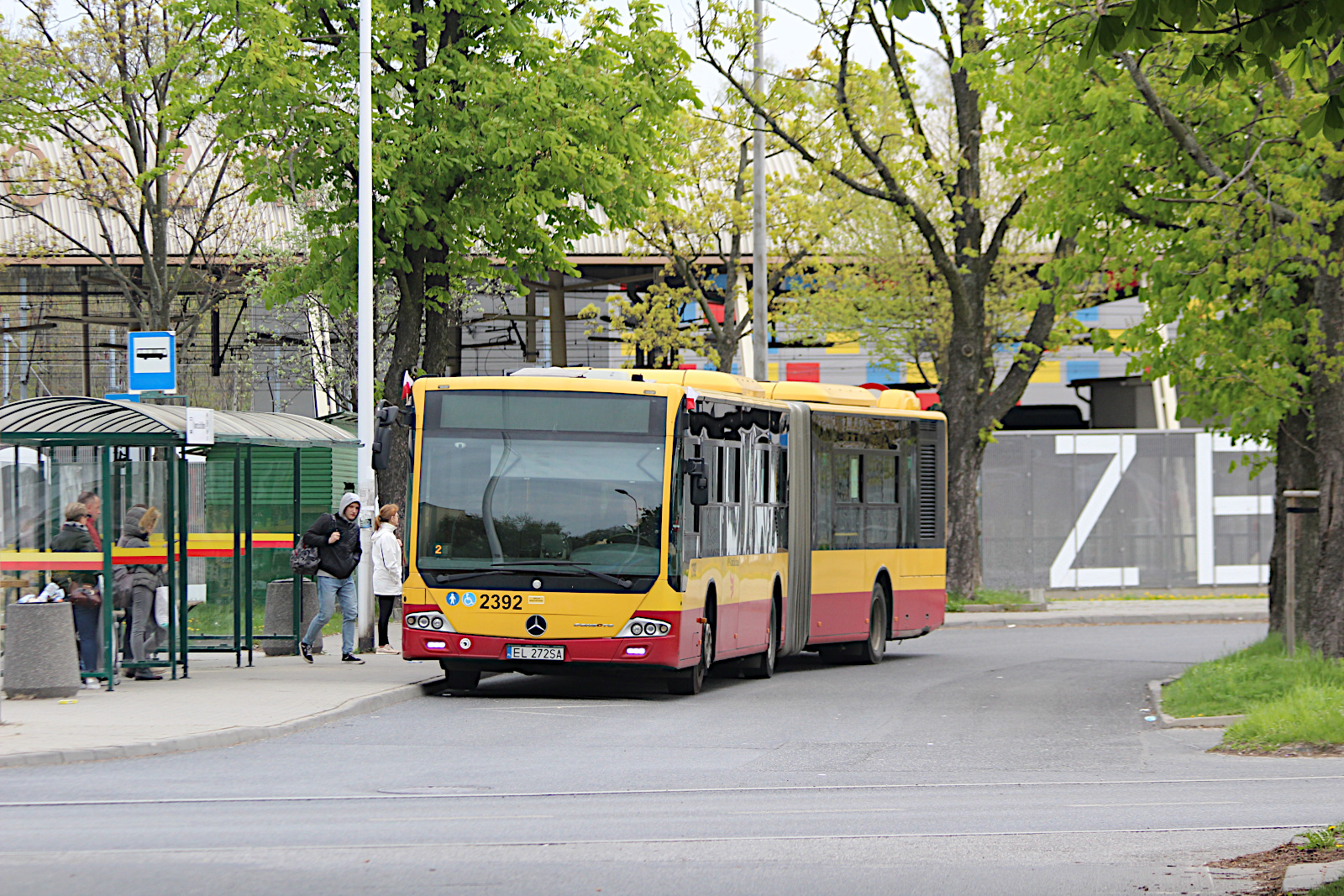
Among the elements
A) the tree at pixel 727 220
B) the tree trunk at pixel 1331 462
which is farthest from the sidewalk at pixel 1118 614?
the tree trunk at pixel 1331 462

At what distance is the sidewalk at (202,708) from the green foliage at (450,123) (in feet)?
21.1

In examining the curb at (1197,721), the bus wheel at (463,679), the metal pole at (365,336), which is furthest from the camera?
the metal pole at (365,336)

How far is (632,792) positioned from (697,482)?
6.10m

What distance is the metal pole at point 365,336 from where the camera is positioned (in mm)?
20188

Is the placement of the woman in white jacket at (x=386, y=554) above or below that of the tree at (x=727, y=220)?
below

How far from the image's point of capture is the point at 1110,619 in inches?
1216

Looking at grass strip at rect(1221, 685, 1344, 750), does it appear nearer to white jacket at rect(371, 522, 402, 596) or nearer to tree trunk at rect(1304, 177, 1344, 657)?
tree trunk at rect(1304, 177, 1344, 657)

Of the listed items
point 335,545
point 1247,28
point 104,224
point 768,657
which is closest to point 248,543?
point 335,545

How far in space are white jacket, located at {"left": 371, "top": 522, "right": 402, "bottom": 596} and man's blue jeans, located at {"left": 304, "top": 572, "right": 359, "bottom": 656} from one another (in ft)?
2.93

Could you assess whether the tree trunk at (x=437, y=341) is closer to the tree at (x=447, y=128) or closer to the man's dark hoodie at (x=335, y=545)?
the tree at (x=447, y=128)

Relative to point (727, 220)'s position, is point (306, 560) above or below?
below

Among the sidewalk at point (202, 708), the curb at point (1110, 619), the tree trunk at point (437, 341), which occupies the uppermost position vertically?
the tree trunk at point (437, 341)

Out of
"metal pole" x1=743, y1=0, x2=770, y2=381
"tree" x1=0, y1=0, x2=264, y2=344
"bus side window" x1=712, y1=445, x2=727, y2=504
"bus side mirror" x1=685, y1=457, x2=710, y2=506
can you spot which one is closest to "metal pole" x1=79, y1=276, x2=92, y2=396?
"tree" x1=0, y1=0, x2=264, y2=344

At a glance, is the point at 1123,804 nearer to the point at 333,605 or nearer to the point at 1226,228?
the point at 1226,228
